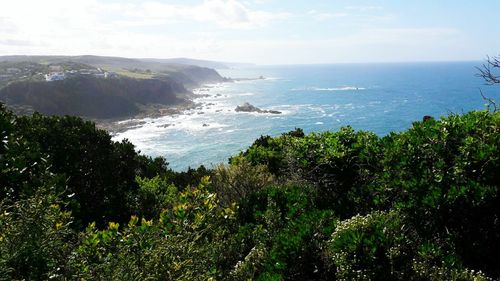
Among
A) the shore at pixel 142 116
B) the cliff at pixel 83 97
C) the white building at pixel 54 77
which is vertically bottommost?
the shore at pixel 142 116

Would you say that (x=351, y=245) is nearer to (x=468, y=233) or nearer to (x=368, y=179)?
(x=468, y=233)

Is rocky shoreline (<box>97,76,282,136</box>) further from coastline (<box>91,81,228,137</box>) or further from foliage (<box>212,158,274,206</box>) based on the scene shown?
foliage (<box>212,158,274,206</box>)

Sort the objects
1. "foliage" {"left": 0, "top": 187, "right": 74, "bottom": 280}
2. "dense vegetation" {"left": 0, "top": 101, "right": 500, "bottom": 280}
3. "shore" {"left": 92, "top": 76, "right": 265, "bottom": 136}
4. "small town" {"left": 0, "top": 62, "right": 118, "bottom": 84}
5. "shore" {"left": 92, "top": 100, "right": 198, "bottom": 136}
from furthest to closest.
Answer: "small town" {"left": 0, "top": 62, "right": 118, "bottom": 84}, "shore" {"left": 92, "top": 76, "right": 265, "bottom": 136}, "shore" {"left": 92, "top": 100, "right": 198, "bottom": 136}, "dense vegetation" {"left": 0, "top": 101, "right": 500, "bottom": 280}, "foliage" {"left": 0, "top": 187, "right": 74, "bottom": 280}

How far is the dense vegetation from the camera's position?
19.8 ft

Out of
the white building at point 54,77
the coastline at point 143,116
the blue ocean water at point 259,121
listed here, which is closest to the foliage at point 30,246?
the blue ocean water at point 259,121

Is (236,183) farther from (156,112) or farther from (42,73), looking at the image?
(42,73)

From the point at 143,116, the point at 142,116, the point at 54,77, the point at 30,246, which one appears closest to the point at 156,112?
the point at 143,116

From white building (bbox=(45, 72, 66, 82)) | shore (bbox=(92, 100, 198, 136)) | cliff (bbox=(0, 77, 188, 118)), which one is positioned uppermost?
white building (bbox=(45, 72, 66, 82))

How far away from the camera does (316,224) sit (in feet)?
31.6

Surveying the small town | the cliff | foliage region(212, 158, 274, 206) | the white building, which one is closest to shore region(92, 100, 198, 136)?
the cliff

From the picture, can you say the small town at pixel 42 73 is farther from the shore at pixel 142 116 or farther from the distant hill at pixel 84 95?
the shore at pixel 142 116

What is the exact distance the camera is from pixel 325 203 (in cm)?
1276

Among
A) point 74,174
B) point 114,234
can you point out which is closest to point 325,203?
point 114,234

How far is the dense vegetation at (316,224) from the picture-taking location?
6.03m
